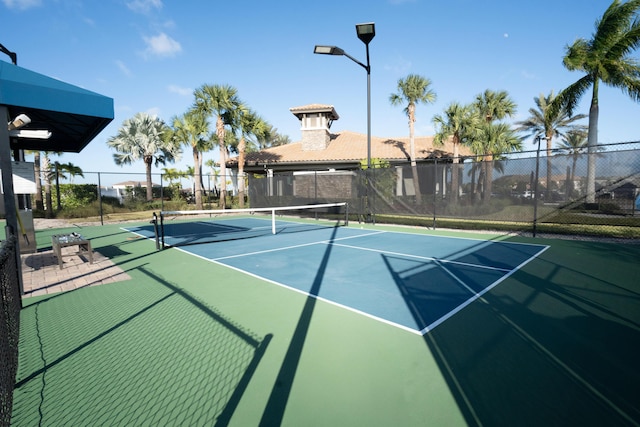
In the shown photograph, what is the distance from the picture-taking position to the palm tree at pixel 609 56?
14.7m

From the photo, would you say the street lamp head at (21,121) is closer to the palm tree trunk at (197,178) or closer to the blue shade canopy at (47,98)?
the blue shade canopy at (47,98)

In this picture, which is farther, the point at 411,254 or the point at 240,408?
the point at 411,254

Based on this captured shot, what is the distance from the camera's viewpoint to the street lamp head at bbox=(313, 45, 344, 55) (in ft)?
37.5

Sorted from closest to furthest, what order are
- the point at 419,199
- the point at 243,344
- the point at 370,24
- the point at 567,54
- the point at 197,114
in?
the point at 243,344, the point at 370,24, the point at 419,199, the point at 567,54, the point at 197,114

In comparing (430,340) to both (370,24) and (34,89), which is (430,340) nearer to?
(34,89)

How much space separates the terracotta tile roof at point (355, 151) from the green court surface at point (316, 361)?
66.5ft

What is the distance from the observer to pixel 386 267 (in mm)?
6875

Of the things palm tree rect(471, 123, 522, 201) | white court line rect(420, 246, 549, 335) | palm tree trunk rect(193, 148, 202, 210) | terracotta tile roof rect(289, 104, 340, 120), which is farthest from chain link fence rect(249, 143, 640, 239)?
terracotta tile roof rect(289, 104, 340, 120)

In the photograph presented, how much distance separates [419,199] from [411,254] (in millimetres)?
5863

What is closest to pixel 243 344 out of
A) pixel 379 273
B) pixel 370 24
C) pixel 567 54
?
pixel 379 273

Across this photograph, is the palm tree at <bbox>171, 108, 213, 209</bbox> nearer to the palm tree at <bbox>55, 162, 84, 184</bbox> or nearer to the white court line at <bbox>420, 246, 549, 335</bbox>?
the palm tree at <bbox>55, 162, 84, 184</bbox>

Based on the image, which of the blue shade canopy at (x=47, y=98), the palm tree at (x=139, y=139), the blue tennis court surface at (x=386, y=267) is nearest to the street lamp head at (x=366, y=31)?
the blue tennis court surface at (x=386, y=267)

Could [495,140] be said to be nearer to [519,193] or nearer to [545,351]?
[519,193]

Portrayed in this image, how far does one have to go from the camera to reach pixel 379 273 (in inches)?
253
